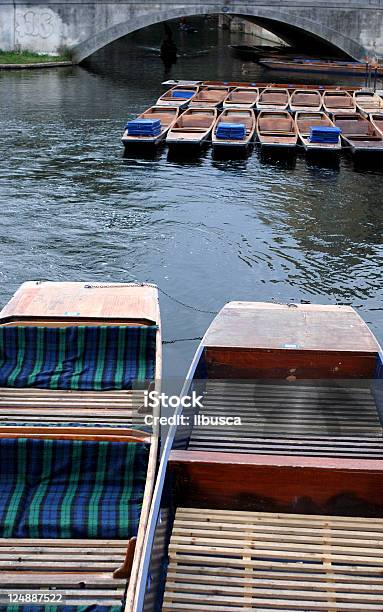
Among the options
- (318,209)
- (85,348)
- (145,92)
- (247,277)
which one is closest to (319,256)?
(247,277)

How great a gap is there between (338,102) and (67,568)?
1112 inches

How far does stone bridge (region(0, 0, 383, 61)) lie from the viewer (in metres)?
42.7

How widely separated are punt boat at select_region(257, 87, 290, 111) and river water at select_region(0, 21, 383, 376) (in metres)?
5.02

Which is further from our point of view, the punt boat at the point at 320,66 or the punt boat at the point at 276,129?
the punt boat at the point at 320,66

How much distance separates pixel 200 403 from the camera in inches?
354

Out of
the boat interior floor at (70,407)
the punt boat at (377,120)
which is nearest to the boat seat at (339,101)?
the punt boat at (377,120)

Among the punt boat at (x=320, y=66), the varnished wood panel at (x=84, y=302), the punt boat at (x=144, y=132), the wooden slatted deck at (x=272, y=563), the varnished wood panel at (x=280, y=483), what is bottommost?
the wooden slatted deck at (x=272, y=563)

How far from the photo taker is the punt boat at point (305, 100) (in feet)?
98.1

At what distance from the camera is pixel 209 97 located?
32.5m

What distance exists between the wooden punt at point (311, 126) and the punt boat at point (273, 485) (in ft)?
50.0

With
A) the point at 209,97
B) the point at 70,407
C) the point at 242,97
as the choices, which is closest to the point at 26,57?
the point at 209,97

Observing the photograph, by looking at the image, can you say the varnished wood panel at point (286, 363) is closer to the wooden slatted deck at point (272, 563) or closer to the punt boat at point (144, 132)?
the wooden slatted deck at point (272, 563)

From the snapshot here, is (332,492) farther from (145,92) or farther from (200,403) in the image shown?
(145,92)

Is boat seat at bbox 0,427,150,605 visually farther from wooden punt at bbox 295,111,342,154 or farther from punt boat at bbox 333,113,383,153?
punt boat at bbox 333,113,383,153
